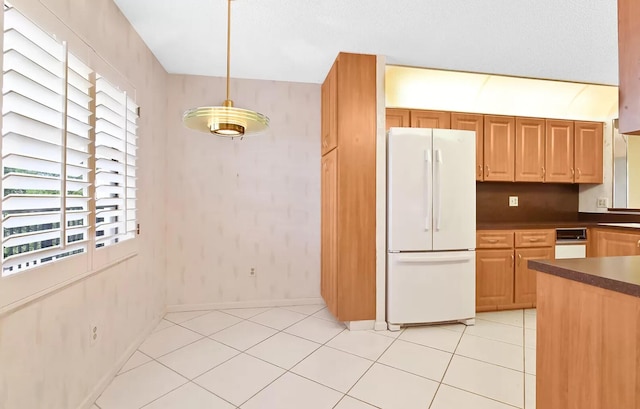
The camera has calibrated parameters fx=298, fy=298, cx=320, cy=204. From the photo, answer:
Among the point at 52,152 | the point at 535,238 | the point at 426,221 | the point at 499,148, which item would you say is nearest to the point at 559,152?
the point at 499,148

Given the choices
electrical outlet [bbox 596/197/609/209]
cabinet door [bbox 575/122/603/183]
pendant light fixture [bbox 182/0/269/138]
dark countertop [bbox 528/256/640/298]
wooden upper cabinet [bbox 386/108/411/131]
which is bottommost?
dark countertop [bbox 528/256/640/298]

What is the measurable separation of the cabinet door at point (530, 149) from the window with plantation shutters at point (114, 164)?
13.1 ft

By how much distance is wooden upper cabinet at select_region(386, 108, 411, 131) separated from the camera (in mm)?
3293

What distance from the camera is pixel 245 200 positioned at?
11.2 ft

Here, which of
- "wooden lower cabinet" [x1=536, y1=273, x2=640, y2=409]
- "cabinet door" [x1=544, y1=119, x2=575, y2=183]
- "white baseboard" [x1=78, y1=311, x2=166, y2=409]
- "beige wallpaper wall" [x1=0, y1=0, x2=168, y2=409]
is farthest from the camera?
"cabinet door" [x1=544, y1=119, x2=575, y2=183]

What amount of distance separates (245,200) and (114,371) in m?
1.89

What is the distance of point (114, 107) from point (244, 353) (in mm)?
2036

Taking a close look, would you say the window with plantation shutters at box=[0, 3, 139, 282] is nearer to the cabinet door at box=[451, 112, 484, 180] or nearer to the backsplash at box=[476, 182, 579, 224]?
the cabinet door at box=[451, 112, 484, 180]

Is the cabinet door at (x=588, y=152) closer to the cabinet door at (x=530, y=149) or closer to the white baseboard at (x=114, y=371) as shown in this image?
the cabinet door at (x=530, y=149)

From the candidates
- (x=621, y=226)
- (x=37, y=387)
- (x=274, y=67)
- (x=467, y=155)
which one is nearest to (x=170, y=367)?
(x=37, y=387)

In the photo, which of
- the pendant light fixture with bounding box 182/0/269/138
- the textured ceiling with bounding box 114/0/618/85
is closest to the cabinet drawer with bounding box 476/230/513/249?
the textured ceiling with bounding box 114/0/618/85

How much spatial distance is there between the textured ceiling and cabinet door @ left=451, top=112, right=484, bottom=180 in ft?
1.61

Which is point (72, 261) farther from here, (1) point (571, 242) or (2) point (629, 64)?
(1) point (571, 242)

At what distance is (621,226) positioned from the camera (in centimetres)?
319
